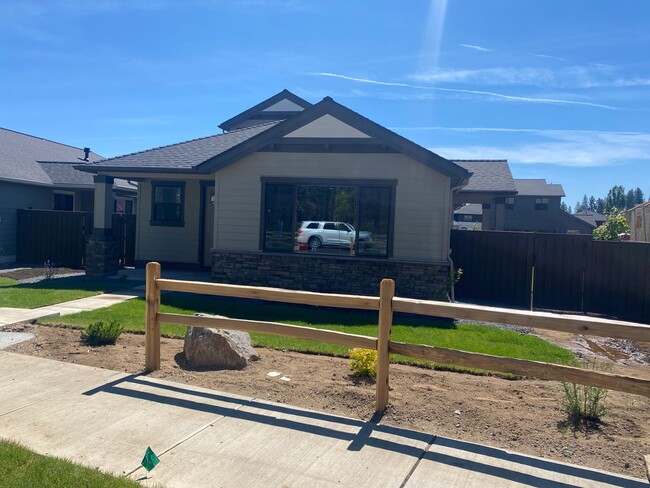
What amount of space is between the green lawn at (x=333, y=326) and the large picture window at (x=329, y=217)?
166 cm

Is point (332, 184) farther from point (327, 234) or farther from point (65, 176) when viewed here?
point (65, 176)

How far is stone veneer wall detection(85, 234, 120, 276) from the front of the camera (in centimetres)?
1650

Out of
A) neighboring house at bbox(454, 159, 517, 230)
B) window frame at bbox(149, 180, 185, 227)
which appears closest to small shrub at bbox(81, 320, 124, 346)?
window frame at bbox(149, 180, 185, 227)

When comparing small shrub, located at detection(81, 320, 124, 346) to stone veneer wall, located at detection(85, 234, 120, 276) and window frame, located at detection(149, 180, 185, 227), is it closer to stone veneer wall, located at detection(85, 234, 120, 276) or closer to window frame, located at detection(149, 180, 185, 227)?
stone veneer wall, located at detection(85, 234, 120, 276)

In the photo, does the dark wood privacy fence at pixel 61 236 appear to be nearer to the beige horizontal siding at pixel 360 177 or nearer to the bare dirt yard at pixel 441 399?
the beige horizontal siding at pixel 360 177

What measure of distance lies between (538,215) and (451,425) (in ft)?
171

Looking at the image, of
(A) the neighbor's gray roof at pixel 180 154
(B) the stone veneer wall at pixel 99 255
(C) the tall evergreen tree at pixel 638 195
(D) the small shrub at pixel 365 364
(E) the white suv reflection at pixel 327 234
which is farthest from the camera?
(C) the tall evergreen tree at pixel 638 195

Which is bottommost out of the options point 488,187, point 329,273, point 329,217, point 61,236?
point 329,273

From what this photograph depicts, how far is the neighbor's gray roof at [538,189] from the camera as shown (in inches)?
2111

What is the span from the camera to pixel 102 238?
1648cm

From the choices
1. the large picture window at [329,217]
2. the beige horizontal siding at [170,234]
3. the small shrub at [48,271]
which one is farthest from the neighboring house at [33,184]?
the large picture window at [329,217]

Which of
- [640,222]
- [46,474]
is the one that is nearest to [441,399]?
[46,474]

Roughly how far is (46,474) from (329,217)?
993 centimetres

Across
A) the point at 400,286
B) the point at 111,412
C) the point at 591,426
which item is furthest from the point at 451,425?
the point at 400,286
